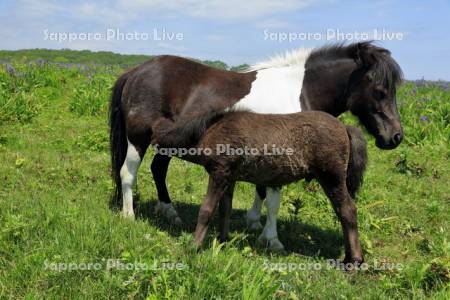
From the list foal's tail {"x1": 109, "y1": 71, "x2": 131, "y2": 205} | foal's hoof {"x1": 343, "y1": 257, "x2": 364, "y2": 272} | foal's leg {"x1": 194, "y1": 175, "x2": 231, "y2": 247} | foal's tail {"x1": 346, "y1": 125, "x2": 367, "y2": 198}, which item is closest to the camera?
foal's leg {"x1": 194, "y1": 175, "x2": 231, "y2": 247}

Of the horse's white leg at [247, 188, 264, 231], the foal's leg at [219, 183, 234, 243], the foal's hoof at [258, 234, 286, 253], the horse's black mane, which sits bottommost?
the foal's hoof at [258, 234, 286, 253]

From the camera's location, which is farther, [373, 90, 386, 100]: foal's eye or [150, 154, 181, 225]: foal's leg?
[150, 154, 181, 225]: foal's leg

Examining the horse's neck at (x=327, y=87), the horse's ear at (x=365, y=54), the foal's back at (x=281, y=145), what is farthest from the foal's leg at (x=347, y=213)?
the horse's ear at (x=365, y=54)

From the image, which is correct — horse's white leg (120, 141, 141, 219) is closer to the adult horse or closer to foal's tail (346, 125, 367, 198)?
the adult horse

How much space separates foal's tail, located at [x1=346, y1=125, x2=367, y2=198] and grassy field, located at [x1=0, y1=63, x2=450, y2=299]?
2.40ft

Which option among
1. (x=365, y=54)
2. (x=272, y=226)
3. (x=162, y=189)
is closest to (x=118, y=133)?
(x=162, y=189)

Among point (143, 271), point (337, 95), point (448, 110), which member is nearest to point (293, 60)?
point (337, 95)

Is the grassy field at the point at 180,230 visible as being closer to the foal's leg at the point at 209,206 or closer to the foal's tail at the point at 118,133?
the foal's leg at the point at 209,206

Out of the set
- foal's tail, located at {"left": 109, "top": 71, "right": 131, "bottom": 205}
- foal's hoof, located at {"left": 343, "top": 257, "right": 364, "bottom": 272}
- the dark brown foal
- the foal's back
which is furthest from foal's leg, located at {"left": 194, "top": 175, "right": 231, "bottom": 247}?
foal's tail, located at {"left": 109, "top": 71, "right": 131, "bottom": 205}

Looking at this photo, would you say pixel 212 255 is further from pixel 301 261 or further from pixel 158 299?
pixel 301 261

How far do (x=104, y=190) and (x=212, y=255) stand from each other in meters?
2.94

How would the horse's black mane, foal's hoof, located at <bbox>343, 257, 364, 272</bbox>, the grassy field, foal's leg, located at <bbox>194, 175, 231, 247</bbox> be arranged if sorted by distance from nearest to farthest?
the grassy field → foal's leg, located at <bbox>194, 175, 231, 247</bbox> → foal's hoof, located at <bbox>343, 257, 364, 272</bbox> → the horse's black mane

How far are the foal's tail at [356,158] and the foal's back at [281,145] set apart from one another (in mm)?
134

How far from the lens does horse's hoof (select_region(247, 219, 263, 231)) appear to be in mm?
5480
